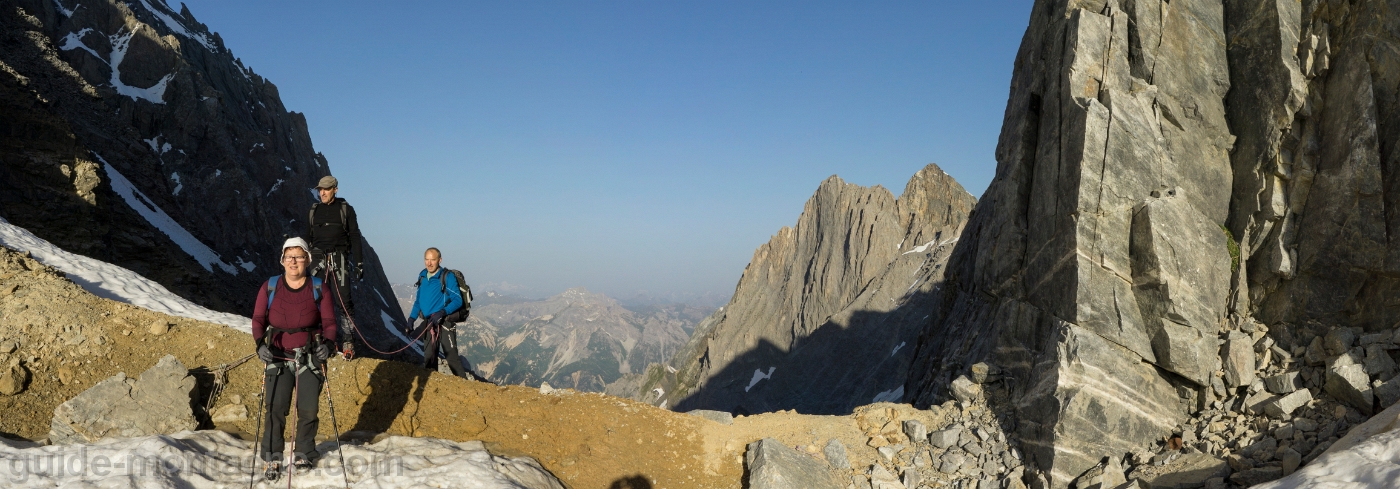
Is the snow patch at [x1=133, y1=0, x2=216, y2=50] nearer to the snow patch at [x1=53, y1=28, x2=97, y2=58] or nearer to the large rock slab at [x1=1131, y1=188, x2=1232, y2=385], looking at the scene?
the snow patch at [x1=53, y1=28, x2=97, y2=58]

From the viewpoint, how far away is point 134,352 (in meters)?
13.1

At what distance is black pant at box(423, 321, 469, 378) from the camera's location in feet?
47.9

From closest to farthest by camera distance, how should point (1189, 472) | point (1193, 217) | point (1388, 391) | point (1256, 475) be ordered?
point (1256, 475), point (1388, 391), point (1189, 472), point (1193, 217)

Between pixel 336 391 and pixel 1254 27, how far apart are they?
23.0 meters

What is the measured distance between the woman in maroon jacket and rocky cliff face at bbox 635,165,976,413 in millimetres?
71858

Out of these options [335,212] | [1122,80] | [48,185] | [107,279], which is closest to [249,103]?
[48,185]

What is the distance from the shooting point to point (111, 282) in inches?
647

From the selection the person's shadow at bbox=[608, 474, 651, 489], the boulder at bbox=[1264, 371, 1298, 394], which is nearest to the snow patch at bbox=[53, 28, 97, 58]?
the person's shadow at bbox=[608, 474, 651, 489]

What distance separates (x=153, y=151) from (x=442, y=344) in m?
74.1

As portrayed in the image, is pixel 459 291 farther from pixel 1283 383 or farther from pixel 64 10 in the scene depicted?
pixel 64 10

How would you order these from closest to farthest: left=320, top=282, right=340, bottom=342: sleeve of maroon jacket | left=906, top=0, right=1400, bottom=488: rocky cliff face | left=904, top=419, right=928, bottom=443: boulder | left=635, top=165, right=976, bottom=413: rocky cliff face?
left=320, top=282, right=340, bottom=342: sleeve of maroon jacket < left=906, top=0, right=1400, bottom=488: rocky cliff face < left=904, top=419, right=928, bottom=443: boulder < left=635, top=165, right=976, bottom=413: rocky cliff face

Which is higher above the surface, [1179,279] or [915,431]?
[1179,279]

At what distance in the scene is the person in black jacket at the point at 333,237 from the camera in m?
13.0

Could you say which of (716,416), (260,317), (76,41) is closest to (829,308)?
(76,41)
